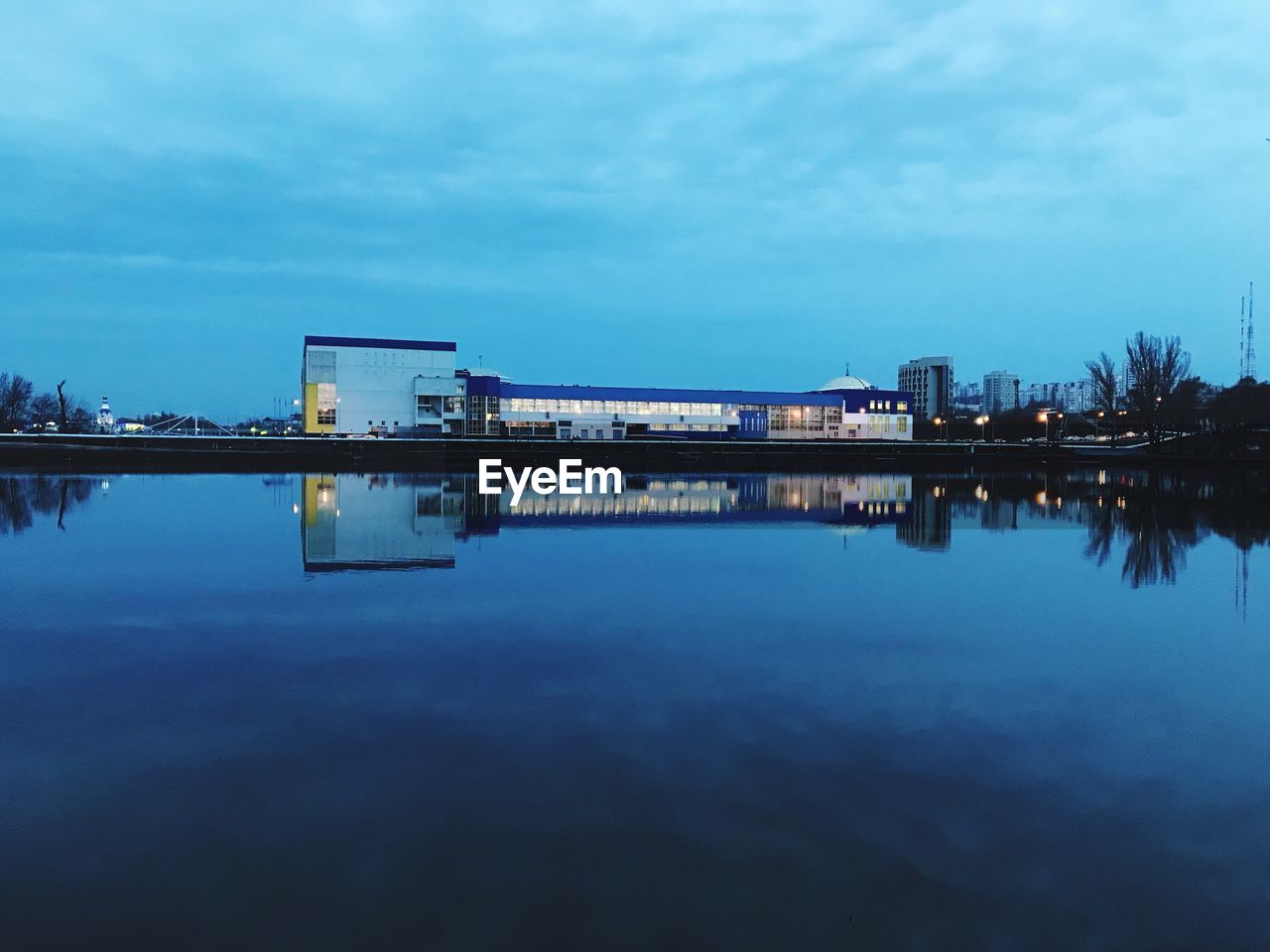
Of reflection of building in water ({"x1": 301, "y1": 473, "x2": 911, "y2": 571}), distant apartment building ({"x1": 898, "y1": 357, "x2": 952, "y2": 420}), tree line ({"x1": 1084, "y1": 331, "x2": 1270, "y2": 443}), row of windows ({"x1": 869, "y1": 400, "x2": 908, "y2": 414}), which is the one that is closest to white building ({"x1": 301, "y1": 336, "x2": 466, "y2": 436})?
reflection of building in water ({"x1": 301, "y1": 473, "x2": 911, "y2": 571})

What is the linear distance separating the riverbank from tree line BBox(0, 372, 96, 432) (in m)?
14.6

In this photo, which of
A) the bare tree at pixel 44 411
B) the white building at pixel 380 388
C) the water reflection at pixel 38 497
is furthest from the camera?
the bare tree at pixel 44 411

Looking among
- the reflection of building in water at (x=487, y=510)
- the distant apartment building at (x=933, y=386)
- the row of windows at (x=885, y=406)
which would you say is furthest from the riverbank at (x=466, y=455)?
the distant apartment building at (x=933, y=386)

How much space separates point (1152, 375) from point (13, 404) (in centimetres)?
A: 10138

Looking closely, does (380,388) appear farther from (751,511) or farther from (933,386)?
(933,386)

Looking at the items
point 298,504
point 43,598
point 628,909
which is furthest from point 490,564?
point 298,504

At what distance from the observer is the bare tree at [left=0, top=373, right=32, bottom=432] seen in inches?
2419

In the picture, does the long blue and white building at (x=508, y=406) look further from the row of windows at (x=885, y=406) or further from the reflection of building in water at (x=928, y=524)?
the reflection of building in water at (x=928, y=524)

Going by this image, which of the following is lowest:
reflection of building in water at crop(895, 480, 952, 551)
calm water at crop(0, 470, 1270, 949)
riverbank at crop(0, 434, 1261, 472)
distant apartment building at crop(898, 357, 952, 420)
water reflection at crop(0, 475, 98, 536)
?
calm water at crop(0, 470, 1270, 949)

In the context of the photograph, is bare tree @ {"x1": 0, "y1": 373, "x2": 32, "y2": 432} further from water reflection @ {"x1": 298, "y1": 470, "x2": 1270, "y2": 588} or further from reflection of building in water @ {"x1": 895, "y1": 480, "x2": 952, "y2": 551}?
reflection of building in water @ {"x1": 895, "y1": 480, "x2": 952, "y2": 551}

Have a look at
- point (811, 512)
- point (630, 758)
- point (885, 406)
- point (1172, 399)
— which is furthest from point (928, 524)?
point (1172, 399)

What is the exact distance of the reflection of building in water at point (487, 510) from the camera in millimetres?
15719

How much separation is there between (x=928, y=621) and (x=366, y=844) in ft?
24.9

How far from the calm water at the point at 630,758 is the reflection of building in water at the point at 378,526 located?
3.89 feet
